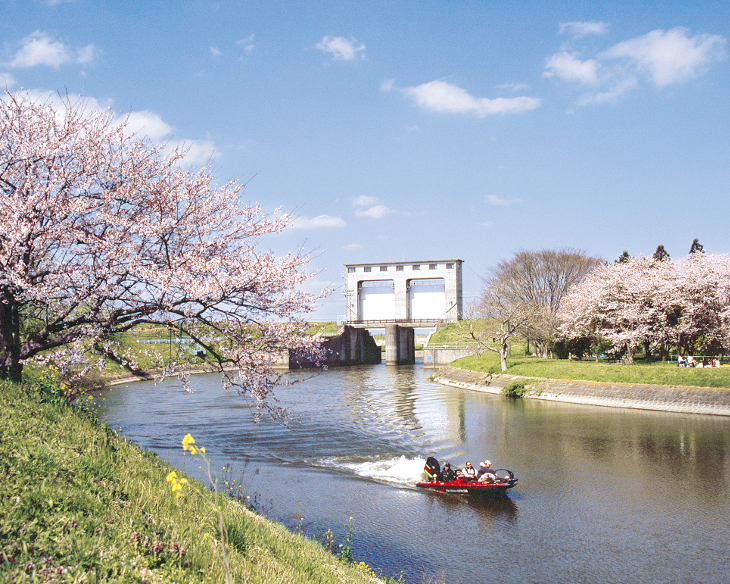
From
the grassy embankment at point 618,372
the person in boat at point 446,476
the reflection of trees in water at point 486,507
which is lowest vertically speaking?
the reflection of trees in water at point 486,507

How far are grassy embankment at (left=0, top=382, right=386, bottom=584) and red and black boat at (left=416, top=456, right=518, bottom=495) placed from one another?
9.16 metres

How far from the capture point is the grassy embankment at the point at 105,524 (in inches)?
203

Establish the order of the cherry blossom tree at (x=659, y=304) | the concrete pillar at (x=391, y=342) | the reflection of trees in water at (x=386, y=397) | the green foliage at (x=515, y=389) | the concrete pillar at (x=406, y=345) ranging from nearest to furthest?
1. the reflection of trees in water at (x=386, y=397)
2. the cherry blossom tree at (x=659, y=304)
3. the green foliage at (x=515, y=389)
4. the concrete pillar at (x=391, y=342)
5. the concrete pillar at (x=406, y=345)

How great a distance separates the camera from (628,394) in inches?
1353

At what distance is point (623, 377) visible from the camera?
36.2 meters

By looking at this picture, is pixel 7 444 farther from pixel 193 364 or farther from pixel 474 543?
pixel 474 543

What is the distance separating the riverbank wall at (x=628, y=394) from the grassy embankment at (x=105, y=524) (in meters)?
29.3

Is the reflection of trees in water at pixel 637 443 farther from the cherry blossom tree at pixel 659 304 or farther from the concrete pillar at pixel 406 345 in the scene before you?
the concrete pillar at pixel 406 345

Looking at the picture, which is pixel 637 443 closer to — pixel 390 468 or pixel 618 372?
Result: pixel 390 468

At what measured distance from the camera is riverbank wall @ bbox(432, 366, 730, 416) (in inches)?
1204

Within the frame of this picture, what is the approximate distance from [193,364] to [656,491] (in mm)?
15305

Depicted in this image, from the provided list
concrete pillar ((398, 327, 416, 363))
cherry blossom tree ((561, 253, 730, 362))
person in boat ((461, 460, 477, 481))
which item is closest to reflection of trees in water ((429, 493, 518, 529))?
person in boat ((461, 460, 477, 481))

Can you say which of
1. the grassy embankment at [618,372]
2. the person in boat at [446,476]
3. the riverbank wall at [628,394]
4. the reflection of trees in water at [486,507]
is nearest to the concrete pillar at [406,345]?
the grassy embankment at [618,372]

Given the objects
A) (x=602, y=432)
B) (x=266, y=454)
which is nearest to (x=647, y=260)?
(x=602, y=432)
